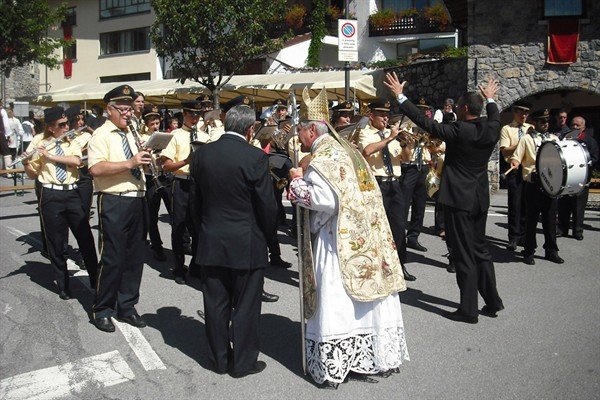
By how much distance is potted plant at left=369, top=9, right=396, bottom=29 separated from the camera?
30.6 meters

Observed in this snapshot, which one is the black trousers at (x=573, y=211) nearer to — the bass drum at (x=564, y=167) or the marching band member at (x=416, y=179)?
the bass drum at (x=564, y=167)

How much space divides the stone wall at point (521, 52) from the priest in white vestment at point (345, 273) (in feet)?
38.3

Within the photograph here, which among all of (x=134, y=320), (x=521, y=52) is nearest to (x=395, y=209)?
(x=134, y=320)

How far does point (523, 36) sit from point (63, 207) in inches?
476

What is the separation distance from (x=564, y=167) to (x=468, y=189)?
2221mm

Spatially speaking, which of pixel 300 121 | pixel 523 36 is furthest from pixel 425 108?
pixel 523 36

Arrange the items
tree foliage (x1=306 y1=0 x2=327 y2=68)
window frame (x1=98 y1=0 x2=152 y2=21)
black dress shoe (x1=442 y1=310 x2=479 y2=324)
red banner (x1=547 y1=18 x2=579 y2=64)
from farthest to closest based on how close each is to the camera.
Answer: window frame (x1=98 y1=0 x2=152 y2=21) → tree foliage (x1=306 y1=0 x2=327 y2=68) → red banner (x1=547 y1=18 x2=579 y2=64) → black dress shoe (x1=442 y1=310 x2=479 y2=324)

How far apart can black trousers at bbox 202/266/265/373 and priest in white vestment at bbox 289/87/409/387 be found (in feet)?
1.27

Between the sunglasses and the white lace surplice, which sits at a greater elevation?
the sunglasses

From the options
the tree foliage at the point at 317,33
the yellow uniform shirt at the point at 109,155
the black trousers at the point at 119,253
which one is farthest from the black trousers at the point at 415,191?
the tree foliage at the point at 317,33

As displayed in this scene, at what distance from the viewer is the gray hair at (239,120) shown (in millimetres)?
4441

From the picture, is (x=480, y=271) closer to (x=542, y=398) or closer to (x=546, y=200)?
(x=542, y=398)

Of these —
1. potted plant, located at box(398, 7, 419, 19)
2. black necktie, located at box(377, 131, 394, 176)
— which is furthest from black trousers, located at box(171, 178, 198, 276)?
potted plant, located at box(398, 7, 419, 19)

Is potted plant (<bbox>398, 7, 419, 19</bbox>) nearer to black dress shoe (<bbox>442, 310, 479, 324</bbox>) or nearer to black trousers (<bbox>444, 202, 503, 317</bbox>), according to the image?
black trousers (<bbox>444, 202, 503, 317</bbox>)
